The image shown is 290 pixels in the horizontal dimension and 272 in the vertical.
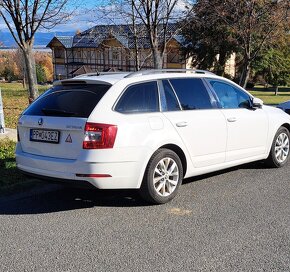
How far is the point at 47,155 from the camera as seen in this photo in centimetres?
523

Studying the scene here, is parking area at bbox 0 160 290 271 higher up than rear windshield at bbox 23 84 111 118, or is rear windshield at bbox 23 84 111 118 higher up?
rear windshield at bbox 23 84 111 118

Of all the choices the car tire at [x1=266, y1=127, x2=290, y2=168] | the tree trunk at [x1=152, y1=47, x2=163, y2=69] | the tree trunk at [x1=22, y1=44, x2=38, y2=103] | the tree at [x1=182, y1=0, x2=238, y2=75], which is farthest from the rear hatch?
the tree at [x1=182, y1=0, x2=238, y2=75]

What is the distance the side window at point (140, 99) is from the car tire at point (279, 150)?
2678mm

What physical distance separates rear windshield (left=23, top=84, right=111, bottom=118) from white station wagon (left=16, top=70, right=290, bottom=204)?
0.01 meters

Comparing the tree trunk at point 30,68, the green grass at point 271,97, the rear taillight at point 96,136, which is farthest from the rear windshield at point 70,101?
the green grass at point 271,97

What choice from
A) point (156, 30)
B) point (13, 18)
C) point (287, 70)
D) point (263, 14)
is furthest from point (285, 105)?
point (287, 70)

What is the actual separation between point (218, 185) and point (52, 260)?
3040 mm

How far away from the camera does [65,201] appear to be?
221 inches

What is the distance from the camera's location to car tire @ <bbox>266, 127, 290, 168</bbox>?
728 cm

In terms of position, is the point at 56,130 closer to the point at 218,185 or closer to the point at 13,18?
the point at 218,185

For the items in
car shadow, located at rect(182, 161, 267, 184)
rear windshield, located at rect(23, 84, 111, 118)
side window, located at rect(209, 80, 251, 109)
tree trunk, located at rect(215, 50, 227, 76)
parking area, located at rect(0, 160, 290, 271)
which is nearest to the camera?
parking area, located at rect(0, 160, 290, 271)

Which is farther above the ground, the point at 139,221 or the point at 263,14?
the point at 263,14

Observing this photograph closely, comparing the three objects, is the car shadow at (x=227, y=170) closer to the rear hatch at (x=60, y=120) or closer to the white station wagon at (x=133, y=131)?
the white station wagon at (x=133, y=131)

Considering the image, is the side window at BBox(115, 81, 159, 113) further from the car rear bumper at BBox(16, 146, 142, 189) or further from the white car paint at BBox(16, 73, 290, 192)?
the car rear bumper at BBox(16, 146, 142, 189)
